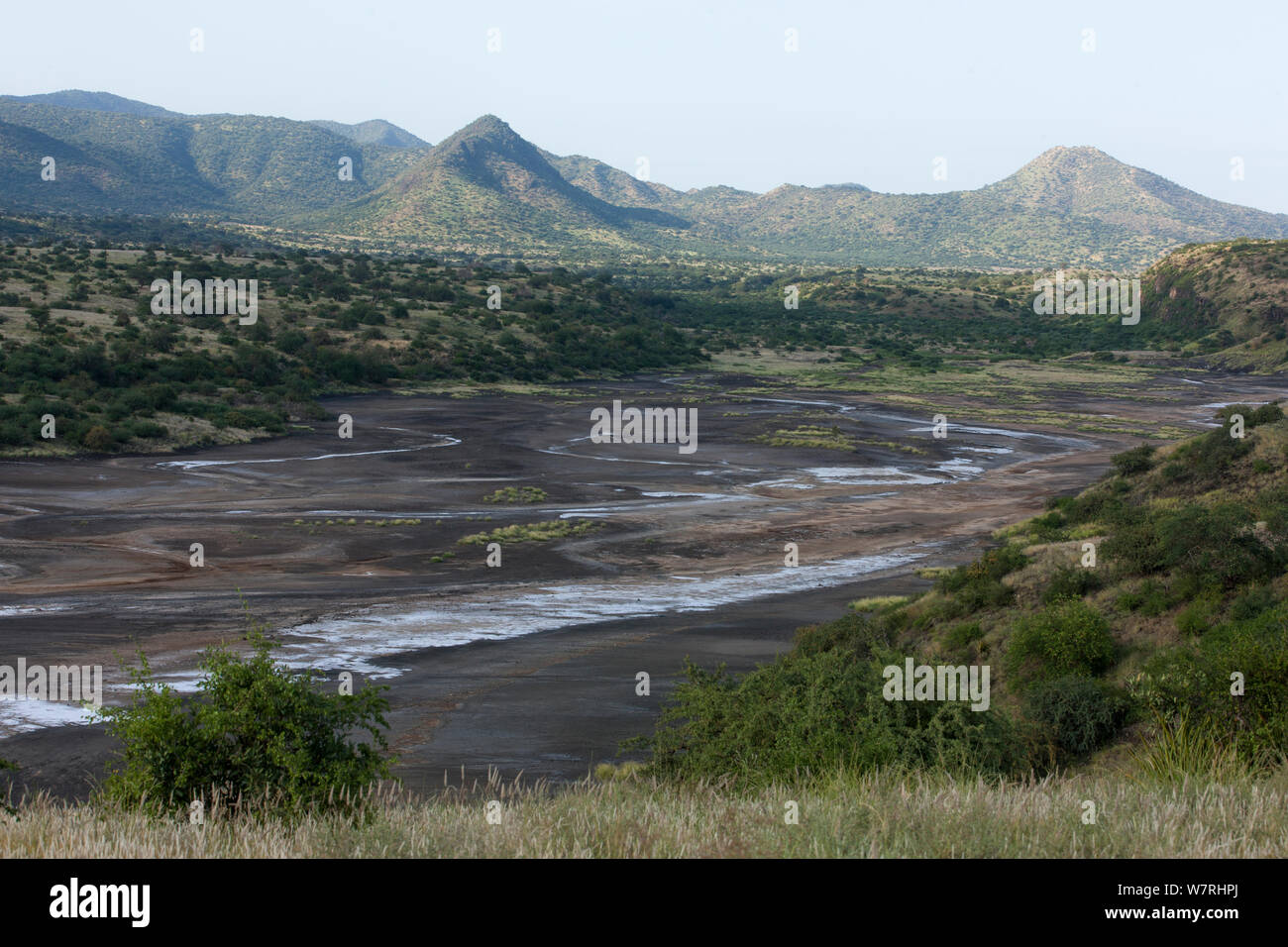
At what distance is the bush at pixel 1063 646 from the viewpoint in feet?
56.6

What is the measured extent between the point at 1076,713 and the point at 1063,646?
2.95 m

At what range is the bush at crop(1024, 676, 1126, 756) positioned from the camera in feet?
46.9

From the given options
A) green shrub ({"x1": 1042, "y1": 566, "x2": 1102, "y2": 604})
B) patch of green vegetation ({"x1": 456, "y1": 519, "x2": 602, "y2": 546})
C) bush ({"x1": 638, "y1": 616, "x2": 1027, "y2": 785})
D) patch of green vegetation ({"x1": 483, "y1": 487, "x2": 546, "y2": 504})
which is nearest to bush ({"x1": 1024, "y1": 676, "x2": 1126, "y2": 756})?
bush ({"x1": 638, "y1": 616, "x2": 1027, "y2": 785})

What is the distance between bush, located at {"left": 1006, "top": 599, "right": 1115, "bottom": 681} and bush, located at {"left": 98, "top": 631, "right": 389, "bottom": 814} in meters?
11.2

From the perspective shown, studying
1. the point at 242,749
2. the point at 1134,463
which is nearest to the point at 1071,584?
the point at 1134,463

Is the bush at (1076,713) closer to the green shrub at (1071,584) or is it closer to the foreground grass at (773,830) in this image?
the green shrub at (1071,584)

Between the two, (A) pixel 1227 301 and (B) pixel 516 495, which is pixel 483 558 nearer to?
(B) pixel 516 495

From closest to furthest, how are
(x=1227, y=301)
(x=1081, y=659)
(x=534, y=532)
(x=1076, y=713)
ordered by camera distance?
(x=1076, y=713)
(x=1081, y=659)
(x=534, y=532)
(x=1227, y=301)

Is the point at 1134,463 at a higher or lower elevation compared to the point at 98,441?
higher

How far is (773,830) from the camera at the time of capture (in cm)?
650

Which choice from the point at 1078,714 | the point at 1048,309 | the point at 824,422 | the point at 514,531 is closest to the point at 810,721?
the point at 1078,714

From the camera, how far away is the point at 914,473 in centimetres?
5134

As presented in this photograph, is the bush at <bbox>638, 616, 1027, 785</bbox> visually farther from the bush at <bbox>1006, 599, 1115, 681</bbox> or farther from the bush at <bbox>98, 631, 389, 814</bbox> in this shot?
the bush at <bbox>1006, 599, 1115, 681</bbox>
